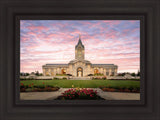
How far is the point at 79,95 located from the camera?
1.56 metres

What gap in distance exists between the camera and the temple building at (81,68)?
164cm

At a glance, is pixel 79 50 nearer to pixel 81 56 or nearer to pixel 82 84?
pixel 81 56

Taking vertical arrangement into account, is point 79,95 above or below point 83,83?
below

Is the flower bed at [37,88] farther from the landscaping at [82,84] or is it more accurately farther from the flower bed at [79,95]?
the flower bed at [79,95]

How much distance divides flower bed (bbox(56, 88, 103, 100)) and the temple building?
239mm
